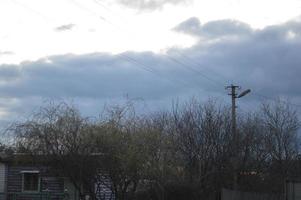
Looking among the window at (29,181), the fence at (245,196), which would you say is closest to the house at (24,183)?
the window at (29,181)

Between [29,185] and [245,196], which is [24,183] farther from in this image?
[245,196]

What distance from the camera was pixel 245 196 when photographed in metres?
35.5

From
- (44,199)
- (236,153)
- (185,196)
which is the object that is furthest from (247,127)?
(44,199)

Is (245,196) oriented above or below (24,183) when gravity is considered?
below

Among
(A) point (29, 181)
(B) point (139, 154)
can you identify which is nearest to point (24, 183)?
(A) point (29, 181)

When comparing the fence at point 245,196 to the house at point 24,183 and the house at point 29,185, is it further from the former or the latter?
the house at point 24,183

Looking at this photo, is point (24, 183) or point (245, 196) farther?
point (24, 183)

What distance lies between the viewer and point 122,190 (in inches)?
1206

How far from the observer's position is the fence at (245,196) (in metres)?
33.8

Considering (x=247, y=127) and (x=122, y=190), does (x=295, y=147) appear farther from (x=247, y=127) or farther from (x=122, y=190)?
(x=122, y=190)

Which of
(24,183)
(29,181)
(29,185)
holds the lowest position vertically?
(29,185)

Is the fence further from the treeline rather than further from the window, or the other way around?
the window

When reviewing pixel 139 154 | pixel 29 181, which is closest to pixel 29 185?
pixel 29 181

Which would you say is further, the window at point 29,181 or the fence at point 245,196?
the window at point 29,181
